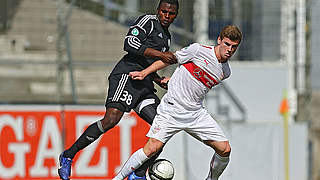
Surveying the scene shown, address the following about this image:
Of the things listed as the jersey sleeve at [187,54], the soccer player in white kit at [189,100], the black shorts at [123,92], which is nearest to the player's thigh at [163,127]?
the soccer player in white kit at [189,100]

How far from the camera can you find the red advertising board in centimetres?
1234

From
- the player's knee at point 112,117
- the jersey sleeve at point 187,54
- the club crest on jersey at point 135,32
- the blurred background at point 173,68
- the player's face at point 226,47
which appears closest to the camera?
the player's face at point 226,47

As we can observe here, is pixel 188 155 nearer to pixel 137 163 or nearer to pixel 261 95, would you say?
pixel 261 95

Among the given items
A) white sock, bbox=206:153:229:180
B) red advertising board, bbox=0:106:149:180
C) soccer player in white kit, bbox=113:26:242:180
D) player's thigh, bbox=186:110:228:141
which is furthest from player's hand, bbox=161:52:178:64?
red advertising board, bbox=0:106:149:180

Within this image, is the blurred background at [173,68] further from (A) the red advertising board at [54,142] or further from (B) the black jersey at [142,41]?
(B) the black jersey at [142,41]

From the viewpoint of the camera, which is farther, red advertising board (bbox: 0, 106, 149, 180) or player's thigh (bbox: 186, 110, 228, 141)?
red advertising board (bbox: 0, 106, 149, 180)

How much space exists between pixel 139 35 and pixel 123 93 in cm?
60

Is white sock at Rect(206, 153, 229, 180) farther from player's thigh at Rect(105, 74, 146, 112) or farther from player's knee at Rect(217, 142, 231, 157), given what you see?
player's thigh at Rect(105, 74, 146, 112)

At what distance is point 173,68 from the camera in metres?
13.2

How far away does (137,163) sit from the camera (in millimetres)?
7730

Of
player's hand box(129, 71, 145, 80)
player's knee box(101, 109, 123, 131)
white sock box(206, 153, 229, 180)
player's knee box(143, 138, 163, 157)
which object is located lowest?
white sock box(206, 153, 229, 180)

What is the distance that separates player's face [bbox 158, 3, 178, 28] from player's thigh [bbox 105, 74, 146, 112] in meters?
0.65

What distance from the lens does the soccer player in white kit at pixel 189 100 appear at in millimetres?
7449

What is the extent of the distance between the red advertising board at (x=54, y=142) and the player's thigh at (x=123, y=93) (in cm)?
482
